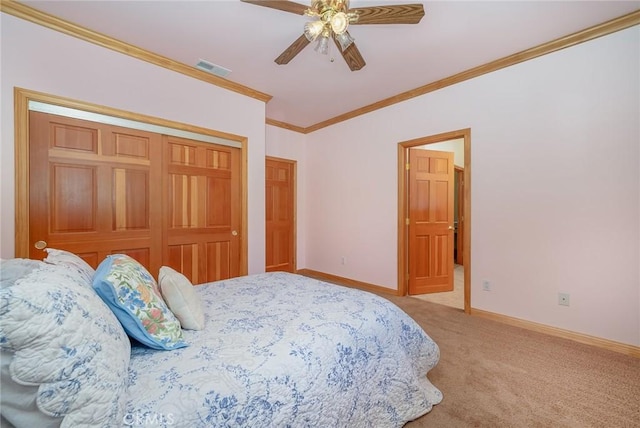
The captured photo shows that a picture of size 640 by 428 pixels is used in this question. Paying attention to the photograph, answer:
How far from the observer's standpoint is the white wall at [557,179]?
2111 millimetres

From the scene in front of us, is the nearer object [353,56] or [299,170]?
[353,56]

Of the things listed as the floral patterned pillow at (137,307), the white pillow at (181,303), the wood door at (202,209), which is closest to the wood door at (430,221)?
the wood door at (202,209)

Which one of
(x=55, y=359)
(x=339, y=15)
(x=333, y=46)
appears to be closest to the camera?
(x=55, y=359)

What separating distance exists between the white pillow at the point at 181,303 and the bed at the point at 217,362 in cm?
4

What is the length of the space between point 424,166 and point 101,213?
3816 millimetres

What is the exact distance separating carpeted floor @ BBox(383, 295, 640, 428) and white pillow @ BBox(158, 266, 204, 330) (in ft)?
4.11

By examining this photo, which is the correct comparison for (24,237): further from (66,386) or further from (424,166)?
(424,166)

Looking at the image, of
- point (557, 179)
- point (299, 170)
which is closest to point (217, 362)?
point (557, 179)

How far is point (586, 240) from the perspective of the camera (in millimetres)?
2266

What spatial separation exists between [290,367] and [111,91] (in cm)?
290

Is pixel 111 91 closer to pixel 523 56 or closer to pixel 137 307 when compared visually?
pixel 137 307

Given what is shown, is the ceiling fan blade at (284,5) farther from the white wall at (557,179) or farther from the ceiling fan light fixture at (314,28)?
the white wall at (557,179)

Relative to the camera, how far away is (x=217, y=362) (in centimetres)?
96

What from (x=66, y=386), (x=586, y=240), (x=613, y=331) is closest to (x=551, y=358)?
(x=613, y=331)
